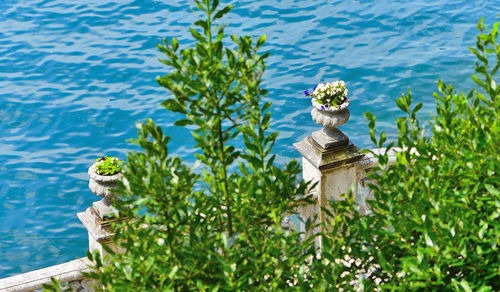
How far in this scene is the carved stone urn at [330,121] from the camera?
5859mm

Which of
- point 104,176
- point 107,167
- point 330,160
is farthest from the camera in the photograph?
point 330,160

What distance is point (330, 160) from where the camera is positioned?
6031 mm

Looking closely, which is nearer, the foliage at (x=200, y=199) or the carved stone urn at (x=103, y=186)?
the foliage at (x=200, y=199)

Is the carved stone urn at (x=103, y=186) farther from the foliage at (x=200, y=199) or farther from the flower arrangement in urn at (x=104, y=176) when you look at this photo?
the foliage at (x=200, y=199)

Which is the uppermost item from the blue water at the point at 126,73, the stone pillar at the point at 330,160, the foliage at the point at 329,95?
the blue water at the point at 126,73

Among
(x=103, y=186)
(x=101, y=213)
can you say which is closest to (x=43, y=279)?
(x=101, y=213)

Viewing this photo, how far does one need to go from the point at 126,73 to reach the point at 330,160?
7.59m

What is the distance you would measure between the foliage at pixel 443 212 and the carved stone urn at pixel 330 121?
2.54 meters

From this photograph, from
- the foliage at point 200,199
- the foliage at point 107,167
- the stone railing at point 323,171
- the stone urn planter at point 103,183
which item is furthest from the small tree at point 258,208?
the foliage at point 107,167

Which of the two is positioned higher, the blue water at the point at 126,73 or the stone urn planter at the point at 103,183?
the blue water at the point at 126,73

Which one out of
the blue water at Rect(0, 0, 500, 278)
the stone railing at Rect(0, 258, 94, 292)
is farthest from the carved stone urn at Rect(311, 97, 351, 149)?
the blue water at Rect(0, 0, 500, 278)

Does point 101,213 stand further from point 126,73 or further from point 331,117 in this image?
point 126,73

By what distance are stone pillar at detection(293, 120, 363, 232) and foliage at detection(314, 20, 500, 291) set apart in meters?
2.68

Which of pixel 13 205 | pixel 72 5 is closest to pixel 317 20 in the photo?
pixel 72 5
